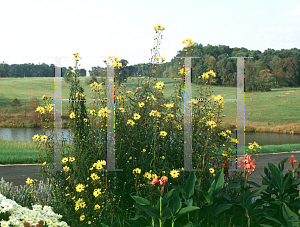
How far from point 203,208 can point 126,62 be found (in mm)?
2641

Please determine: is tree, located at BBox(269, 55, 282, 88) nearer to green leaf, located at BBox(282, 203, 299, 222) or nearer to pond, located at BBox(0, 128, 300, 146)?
pond, located at BBox(0, 128, 300, 146)

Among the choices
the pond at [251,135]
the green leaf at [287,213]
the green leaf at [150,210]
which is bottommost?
the pond at [251,135]

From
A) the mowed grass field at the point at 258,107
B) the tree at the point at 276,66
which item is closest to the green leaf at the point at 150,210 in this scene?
the mowed grass field at the point at 258,107

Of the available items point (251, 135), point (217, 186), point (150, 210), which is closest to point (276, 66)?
point (251, 135)

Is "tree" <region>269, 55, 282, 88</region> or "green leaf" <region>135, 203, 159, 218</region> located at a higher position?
"tree" <region>269, 55, 282, 88</region>

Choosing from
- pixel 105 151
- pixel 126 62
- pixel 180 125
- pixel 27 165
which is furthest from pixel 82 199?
pixel 27 165

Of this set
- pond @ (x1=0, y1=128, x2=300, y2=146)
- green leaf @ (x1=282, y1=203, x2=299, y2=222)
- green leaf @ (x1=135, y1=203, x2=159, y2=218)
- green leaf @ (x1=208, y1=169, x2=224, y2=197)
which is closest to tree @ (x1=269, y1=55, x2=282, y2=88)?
pond @ (x1=0, y1=128, x2=300, y2=146)

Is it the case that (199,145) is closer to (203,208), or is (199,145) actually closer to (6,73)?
(203,208)

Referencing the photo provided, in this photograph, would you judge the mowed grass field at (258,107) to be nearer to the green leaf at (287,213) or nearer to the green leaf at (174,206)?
the green leaf at (287,213)

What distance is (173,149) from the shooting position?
3680 millimetres

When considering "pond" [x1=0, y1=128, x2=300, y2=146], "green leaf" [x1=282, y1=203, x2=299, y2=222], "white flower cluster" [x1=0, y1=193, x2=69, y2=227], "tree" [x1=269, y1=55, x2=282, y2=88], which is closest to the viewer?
"white flower cluster" [x1=0, y1=193, x2=69, y2=227]

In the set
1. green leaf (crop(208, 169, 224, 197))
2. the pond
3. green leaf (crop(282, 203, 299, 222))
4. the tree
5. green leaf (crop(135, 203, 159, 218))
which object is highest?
the tree

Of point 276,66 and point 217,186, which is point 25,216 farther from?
point 276,66

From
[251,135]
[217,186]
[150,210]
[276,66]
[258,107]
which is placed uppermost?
[276,66]
